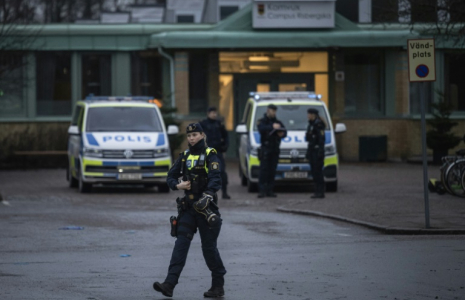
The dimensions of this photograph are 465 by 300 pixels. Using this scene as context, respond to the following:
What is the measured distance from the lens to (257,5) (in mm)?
32031

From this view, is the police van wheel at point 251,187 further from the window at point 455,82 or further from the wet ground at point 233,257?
the window at point 455,82

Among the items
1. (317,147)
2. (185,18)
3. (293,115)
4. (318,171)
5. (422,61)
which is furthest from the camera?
(185,18)

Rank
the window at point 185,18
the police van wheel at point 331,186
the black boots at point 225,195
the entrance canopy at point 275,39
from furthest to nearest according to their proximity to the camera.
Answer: the window at point 185,18 < the entrance canopy at point 275,39 < the police van wheel at point 331,186 < the black boots at point 225,195

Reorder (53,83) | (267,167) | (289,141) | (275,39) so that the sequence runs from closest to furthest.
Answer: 1. (267,167)
2. (289,141)
3. (275,39)
4. (53,83)

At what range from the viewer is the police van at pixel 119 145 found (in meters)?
21.5

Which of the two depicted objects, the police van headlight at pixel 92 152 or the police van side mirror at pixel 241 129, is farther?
the police van side mirror at pixel 241 129

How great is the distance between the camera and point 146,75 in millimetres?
34188

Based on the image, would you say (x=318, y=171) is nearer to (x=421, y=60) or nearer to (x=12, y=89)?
(x=421, y=60)

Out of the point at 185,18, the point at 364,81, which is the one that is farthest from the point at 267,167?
the point at 185,18

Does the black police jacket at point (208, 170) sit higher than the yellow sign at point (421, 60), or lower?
lower

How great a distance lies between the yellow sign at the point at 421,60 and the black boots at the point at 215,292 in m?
6.14

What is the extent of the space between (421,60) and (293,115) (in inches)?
350

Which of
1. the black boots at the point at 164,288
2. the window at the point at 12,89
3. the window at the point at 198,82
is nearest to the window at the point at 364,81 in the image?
the window at the point at 198,82

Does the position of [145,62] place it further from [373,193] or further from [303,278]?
[303,278]
